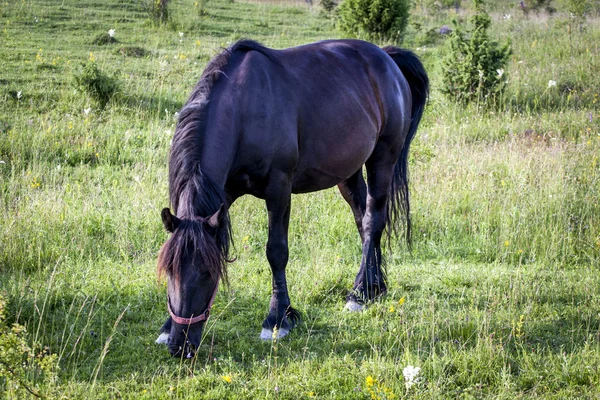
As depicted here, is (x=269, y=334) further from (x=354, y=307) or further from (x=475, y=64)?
(x=475, y=64)

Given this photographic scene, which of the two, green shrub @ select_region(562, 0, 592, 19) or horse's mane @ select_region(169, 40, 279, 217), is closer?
horse's mane @ select_region(169, 40, 279, 217)

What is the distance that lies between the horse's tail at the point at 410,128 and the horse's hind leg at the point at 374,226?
0.73 feet

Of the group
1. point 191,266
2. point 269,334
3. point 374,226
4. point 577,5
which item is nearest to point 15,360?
point 191,266

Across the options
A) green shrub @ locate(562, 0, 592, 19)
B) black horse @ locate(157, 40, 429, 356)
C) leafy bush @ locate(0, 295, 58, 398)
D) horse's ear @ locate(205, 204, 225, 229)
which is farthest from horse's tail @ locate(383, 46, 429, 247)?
green shrub @ locate(562, 0, 592, 19)

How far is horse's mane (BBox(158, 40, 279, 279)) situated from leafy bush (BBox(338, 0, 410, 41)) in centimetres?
928

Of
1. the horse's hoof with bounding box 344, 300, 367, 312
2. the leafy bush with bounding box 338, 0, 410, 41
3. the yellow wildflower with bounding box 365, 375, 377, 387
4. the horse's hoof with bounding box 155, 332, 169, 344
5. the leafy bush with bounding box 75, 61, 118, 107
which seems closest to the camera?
the yellow wildflower with bounding box 365, 375, 377, 387

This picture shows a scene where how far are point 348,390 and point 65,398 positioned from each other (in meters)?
1.63

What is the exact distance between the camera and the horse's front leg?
4.27 metres

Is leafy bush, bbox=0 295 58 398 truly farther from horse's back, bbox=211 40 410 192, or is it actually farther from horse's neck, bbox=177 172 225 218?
horse's back, bbox=211 40 410 192

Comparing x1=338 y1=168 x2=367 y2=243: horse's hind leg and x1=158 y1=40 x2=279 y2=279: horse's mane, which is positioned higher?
x1=158 y1=40 x2=279 y2=279: horse's mane

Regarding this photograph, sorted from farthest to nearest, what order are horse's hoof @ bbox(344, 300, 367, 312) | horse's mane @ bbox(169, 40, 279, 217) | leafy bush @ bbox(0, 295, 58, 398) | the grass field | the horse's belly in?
horse's hoof @ bbox(344, 300, 367, 312), the horse's belly, the grass field, horse's mane @ bbox(169, 40, 279, 217), leafy bush @ bbox(0, 295, 58, 398)

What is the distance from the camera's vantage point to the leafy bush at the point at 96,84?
8.80 metres

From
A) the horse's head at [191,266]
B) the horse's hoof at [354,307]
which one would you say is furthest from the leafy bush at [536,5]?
the horse's head at [191,266]

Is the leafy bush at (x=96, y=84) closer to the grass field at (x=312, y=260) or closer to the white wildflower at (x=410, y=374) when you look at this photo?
the grass field at (x=312, y=260)
